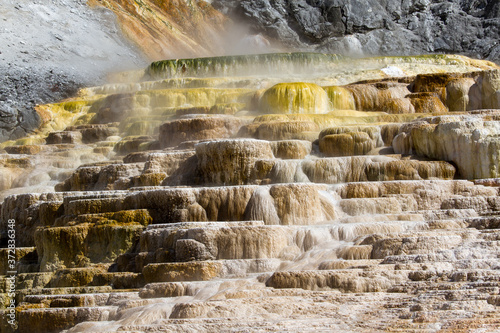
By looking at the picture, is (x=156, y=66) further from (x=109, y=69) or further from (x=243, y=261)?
(x=243, y=261)

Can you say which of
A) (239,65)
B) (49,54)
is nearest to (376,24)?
(239,65)

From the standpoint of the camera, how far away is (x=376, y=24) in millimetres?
33094

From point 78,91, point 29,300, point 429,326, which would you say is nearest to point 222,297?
point 429,326

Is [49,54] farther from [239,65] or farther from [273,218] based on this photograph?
[273,218]

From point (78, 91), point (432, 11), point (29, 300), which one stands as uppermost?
point (432, 11)

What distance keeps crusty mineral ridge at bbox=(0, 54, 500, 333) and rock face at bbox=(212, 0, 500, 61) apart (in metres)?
15.1

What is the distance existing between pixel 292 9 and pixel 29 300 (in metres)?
27.9

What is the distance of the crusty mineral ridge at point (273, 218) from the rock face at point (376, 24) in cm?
1505

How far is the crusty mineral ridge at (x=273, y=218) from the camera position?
240 inches

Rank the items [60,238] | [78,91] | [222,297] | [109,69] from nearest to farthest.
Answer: [222,297], [60,238], [78,91], [109,69]

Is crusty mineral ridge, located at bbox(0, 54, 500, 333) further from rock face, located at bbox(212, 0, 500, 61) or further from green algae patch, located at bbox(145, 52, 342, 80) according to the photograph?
rock face, located at bbox(212, 0, 500, 61)

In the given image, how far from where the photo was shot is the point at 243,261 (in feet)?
25.3

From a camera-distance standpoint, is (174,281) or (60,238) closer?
(174,281)

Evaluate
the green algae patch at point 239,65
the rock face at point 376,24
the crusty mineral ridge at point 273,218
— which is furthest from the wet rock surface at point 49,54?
the rock face at point 376,24
